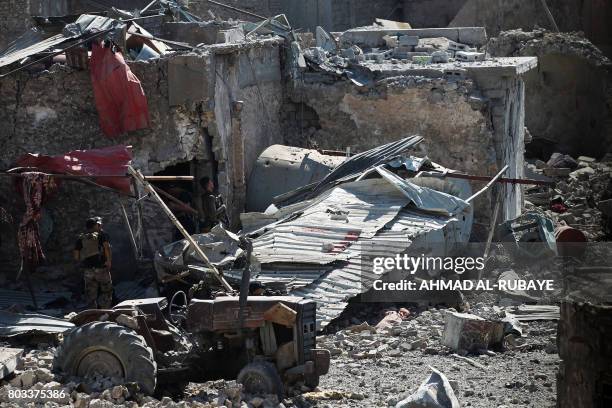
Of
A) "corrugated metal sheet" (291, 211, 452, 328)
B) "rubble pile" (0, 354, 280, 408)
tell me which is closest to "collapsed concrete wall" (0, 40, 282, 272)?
"corrugated metal sheet" (291, 211, 452, 328)

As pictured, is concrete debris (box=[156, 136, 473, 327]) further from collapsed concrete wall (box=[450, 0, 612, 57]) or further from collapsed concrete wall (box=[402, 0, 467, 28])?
collapsed concrete wall (box=[402, 0, 467, 28])

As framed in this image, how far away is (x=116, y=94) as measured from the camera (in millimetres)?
16516

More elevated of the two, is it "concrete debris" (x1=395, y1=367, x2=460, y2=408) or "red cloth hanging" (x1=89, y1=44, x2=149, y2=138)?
"red cloth hanging" (x1=89, y1=44, x2=149, y2=138)

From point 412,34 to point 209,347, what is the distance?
1385 cm

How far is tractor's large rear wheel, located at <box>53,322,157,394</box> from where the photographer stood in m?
11.5

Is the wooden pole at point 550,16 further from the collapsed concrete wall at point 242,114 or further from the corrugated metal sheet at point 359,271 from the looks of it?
the corrugated metal sheet at point 359,271

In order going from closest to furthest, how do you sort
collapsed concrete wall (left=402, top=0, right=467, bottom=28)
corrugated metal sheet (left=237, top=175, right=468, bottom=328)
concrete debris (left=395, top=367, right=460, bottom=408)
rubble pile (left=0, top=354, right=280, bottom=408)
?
concrete debris (left=395, top=367, right=460, bottom=408)
rubble pile (left=0, top=354, right=280, bottom=408)
corrugated metal sheet (left=237, top=175, right=468, bottom=328)
collapsed concrete wall (left=402, top=0, right=467, bottom=28)

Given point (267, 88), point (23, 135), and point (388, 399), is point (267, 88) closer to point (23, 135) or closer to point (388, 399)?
point (23, 135)

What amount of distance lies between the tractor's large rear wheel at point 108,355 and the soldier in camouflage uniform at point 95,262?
3249 mm

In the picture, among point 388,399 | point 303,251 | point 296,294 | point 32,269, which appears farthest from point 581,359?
point 32,269

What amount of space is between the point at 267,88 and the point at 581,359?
486 inches

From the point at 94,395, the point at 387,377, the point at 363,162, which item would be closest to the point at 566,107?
the point at 363,162

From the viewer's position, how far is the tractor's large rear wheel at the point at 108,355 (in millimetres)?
11500

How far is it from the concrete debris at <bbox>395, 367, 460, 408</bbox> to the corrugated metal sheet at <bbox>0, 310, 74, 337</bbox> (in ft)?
14.5
